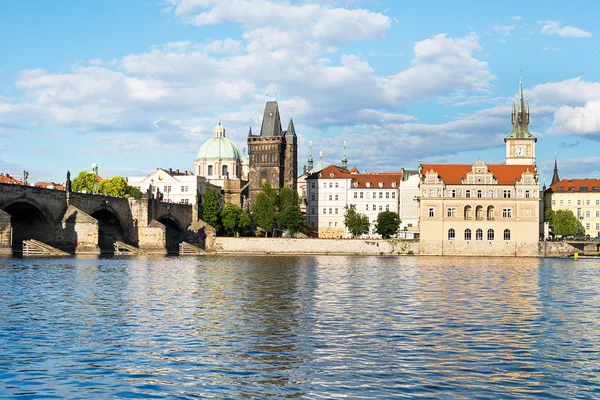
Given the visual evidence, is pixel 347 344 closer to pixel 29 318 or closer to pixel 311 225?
pixel 29 318

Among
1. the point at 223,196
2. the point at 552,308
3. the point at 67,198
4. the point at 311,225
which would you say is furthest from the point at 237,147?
the point at 552,308

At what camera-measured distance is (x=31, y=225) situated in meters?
79.5

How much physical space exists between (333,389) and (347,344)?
5614mm

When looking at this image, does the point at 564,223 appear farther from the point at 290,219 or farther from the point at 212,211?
the point at 212,211

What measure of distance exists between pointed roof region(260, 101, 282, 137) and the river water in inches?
3918

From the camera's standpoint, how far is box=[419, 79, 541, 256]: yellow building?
103 metres

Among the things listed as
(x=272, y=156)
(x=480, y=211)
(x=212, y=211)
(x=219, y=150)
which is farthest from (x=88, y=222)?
(x=219, y=150)

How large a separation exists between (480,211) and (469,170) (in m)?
6.29

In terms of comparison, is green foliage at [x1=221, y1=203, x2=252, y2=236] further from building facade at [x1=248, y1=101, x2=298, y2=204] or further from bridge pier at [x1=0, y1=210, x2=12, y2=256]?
bridge pier at [x1=0, y1=210, x2=12, y2=256]

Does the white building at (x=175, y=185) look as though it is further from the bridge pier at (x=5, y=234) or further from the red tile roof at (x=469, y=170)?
the bridge pier at (x=5, y=234)

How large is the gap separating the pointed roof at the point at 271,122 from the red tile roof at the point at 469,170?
3704 cm

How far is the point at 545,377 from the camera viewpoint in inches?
709

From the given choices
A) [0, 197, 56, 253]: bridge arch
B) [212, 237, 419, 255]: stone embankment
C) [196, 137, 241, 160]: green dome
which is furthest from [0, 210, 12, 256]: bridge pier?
[196, 137, 241, 160]: green dome

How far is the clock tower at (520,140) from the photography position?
415ft
